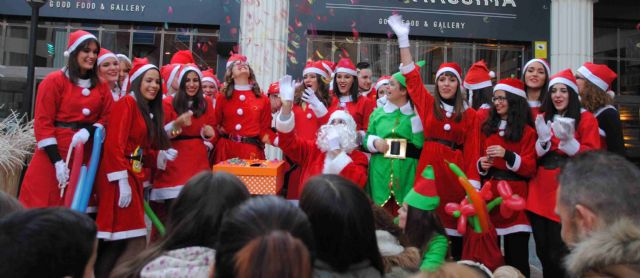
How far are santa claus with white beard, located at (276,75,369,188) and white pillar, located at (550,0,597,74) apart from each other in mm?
7772

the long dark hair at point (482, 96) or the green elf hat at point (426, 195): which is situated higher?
the long dark hair at point (482, 96)

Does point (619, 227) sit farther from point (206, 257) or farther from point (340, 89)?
point (340, 89)

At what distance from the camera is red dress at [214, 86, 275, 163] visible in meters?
5.46

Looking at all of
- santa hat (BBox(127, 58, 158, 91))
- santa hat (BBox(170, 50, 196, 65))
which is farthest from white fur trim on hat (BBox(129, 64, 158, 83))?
santa hat (BBox(170, 50, 196, 65))

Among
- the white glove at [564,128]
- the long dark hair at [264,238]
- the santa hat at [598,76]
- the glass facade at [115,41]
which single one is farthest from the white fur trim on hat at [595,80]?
the glass facade at [115,41]

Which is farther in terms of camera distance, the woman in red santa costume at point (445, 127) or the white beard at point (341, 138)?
the white beard at point (341, 138)

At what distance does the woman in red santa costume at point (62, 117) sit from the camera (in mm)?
4125

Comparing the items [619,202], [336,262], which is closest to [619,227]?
[619,202]

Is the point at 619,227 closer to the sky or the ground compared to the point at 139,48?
closer to the ground

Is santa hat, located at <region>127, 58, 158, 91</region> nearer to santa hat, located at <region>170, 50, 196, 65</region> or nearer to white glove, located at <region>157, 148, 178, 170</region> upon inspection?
white glove, located at <region>157, 148, 178, 170</region>

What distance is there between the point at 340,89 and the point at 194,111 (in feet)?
5.34

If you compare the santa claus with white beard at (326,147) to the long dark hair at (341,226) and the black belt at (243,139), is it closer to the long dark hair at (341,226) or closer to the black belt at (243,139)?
the black belt at (243,139)

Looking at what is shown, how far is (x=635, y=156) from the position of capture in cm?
1357

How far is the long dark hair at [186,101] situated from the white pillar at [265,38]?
5201 millimetres
